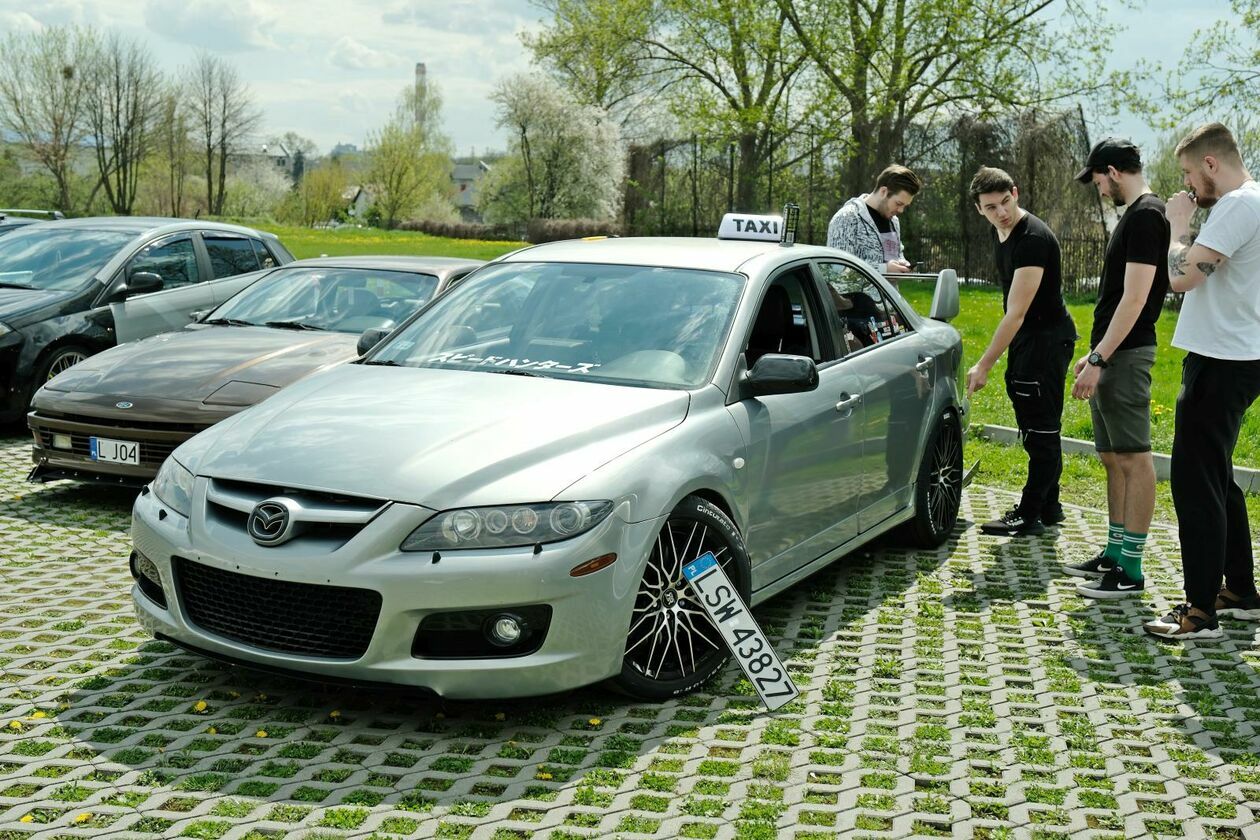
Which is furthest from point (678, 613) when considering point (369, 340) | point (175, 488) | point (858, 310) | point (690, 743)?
point (858, 310)

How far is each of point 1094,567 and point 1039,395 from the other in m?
1.11

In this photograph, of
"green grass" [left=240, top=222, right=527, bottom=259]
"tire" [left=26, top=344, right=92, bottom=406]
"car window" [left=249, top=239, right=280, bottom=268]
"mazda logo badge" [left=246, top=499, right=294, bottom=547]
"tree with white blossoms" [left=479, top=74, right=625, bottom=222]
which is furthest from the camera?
"tree with white blossoms" [left=479, top=74, right=625, bottom=222]

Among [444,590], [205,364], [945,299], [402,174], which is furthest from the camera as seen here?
[402,174]

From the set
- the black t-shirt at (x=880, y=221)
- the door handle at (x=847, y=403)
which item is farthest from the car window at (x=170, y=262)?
the door handle at (x=847, y=403)

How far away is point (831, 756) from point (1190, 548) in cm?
241

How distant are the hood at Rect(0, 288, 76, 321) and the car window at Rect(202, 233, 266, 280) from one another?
140 centimetres

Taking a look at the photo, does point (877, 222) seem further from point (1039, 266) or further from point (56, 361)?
point (56, 361)

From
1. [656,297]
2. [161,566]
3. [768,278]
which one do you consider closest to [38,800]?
[161,566]

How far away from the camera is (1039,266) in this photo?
7551mm

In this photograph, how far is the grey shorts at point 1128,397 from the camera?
664 centimetres

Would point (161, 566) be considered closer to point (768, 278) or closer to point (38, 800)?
point (38, 800)

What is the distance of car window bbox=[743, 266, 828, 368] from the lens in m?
5.87

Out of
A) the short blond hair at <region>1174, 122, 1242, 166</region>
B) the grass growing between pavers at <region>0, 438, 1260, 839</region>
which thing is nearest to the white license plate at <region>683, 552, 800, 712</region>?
the grass growing between pavers at <region>0, 438, 1260, 839</region>

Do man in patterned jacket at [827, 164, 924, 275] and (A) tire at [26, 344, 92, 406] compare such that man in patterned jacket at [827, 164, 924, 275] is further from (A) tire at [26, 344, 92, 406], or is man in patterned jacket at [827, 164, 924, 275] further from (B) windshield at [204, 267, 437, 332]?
(A) tire at [26, 344, 92, 406]
